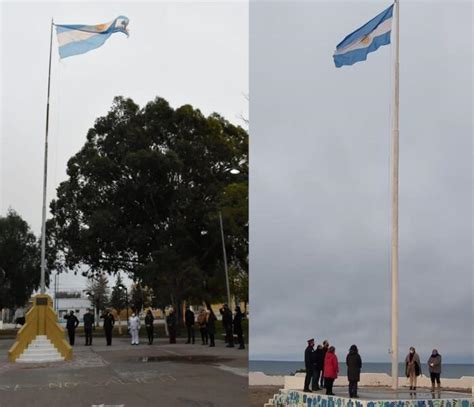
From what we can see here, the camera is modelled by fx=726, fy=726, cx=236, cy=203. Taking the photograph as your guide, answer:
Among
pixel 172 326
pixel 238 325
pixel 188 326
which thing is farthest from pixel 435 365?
pixel 172 326

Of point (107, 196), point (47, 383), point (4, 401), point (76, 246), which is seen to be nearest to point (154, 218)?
point (107, 196)

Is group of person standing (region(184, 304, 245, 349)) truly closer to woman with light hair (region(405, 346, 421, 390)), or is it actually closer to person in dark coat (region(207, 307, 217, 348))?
person in dark coat (region(207, 307, 217, 348))

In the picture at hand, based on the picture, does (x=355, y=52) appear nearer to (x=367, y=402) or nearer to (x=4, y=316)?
(x=367, y=402)

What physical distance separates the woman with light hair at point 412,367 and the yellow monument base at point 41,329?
9.41 m

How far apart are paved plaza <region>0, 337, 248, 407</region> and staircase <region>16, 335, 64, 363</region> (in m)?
0.50

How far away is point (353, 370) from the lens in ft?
51.0

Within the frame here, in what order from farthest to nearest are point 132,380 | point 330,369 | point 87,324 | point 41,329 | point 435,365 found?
1. point 87,324
2. point 435,365
3. point 41,329
4. point 330,369
5. point 132,380

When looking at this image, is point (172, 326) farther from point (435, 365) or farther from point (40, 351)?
point (435, 365)

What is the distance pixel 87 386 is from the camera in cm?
1410

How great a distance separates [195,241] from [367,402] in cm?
935

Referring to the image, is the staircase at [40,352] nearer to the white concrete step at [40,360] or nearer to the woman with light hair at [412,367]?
the white concrete step at [40,360]

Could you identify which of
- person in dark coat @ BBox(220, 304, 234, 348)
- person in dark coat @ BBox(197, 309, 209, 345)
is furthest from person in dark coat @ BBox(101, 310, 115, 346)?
person in dark coat @ BBox(220, 304, 234, 348)

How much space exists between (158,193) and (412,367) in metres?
8.70

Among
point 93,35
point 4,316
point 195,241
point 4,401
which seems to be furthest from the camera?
point 4,316
